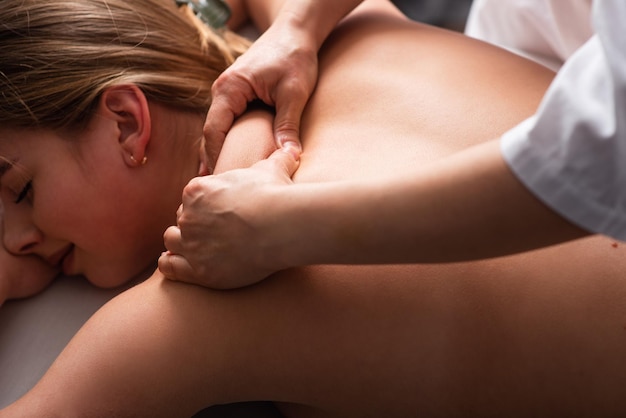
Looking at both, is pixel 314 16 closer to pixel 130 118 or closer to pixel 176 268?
pixel 130 118

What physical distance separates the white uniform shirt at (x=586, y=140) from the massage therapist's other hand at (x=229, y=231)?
25 centimetres

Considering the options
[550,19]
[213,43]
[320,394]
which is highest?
[550,19]

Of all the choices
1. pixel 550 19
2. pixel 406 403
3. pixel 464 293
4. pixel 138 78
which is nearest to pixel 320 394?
pixel 406 403

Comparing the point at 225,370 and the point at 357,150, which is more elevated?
the point at 357,150

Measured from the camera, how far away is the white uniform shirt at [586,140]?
0.61 metres

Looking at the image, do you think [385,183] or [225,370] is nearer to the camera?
[385,183]

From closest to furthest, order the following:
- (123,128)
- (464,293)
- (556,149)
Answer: (556,149)
(464,293)
(123,128)

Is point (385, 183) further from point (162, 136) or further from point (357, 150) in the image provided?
point (162, 136)

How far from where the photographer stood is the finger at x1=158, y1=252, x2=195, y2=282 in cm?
84

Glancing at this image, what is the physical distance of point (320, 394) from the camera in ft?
2.81

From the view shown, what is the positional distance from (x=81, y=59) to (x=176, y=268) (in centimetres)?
33

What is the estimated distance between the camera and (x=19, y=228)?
1.02m

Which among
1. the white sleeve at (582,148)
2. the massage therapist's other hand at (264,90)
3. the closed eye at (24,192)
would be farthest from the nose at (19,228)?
the white sleeve at (582,148)

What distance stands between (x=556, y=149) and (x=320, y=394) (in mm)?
397
